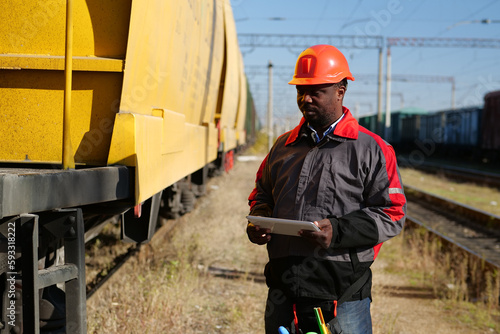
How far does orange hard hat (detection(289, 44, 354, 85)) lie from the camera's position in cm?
249

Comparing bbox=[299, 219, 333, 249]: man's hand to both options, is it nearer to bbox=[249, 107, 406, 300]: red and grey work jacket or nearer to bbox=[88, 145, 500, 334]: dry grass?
bbox=[249, 107, 406, 300]: red and grey work jacket

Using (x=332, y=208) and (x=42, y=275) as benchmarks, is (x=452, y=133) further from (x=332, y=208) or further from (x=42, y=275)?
(x=42, y=275)

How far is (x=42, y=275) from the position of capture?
2486 millimetres

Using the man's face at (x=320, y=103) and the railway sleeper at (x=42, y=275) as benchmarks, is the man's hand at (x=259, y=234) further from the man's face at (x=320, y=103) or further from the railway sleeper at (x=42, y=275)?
the railway sleeper at (x=42, y=275)

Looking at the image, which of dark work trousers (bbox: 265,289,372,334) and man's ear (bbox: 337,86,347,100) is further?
man's ear (bbox: 337,86,347,100)

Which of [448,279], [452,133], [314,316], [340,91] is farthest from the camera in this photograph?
[452,133]

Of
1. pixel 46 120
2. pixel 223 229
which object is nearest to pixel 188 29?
pixel 46 120

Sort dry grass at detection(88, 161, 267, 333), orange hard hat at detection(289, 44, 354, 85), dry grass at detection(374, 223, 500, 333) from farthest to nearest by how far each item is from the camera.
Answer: dry grass at detection(374, 223, 500, 333), dry grass at detection(88, 161, 267, 333), orange hard hat at detection(289, 44, 354, 85)

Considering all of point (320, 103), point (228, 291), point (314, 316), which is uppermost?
point (320, 103)

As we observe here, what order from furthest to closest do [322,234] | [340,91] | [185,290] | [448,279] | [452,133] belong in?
[452,133], [448,279], [185,290], [340,91], [322,234]

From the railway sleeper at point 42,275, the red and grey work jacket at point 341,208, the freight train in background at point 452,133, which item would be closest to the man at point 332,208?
the red and grey work jacket at point 341,208

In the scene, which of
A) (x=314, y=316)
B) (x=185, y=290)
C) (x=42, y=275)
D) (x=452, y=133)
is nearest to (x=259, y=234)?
(x=314, y=316)

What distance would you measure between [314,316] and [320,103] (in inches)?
36.5

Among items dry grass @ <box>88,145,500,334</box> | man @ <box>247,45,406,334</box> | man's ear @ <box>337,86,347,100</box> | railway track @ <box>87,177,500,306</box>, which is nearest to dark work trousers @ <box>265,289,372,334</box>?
man @ <box>247,45,406,334</box>
